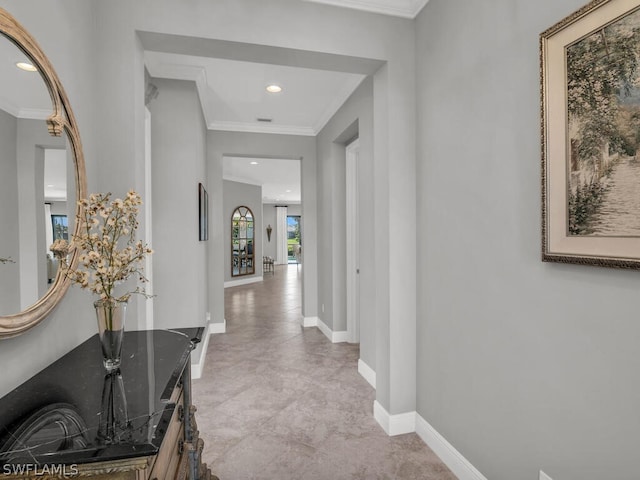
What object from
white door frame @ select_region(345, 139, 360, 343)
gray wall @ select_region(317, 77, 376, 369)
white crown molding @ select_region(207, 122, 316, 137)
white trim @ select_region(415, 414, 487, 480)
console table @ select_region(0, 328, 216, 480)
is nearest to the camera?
console table @ select_region(0, 328, 216, 480)

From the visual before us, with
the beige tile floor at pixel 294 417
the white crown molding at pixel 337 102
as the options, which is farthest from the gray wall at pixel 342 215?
the beige tile floor at pixel 294 417

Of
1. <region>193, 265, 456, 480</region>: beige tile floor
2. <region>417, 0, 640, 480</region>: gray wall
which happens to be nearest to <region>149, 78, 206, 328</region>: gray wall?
<region>193, 265, 456, 480</region>: beige tile floor

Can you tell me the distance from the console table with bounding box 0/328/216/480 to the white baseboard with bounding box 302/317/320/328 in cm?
354

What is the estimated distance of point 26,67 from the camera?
119 cm

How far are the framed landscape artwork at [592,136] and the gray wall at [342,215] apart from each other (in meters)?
1.92

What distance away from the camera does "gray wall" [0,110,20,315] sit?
3.41 ft

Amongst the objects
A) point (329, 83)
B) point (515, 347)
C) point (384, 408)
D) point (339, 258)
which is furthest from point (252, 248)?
point (515, 347)

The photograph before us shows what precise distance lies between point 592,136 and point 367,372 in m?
2.64

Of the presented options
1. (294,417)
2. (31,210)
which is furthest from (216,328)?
(31,210)

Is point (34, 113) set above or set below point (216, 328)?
above

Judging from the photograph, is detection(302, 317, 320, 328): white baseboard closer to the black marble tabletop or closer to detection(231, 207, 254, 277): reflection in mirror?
the black marble tabletop

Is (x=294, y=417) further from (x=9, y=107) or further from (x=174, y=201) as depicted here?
(x=9, y=107)

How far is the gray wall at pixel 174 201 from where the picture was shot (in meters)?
3.15

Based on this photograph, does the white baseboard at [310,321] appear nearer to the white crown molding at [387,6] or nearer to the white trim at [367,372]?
the white trim at [367,372]
